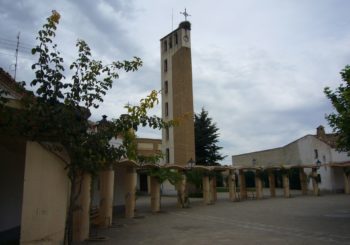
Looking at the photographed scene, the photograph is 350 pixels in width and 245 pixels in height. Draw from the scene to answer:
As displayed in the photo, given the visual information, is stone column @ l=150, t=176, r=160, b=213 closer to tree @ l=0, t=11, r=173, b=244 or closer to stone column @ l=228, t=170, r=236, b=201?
stone column @ l=228, t=170, r=236, b=201

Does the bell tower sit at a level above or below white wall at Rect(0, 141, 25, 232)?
above

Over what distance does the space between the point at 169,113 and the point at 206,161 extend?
7223 mm

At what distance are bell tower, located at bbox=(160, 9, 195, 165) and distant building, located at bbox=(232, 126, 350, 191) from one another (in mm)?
13310

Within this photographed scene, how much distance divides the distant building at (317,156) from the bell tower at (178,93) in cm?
1331

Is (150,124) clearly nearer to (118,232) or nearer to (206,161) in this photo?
(118,232)

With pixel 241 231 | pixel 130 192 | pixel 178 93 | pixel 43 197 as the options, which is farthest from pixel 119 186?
pixel 178 93

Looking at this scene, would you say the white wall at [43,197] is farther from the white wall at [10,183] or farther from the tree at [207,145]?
the tree at [207,145]

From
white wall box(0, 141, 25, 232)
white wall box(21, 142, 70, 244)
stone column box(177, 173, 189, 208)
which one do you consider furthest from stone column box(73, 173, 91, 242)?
stone column box(177, 173, 189, 208)

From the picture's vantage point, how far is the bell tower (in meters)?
42.1

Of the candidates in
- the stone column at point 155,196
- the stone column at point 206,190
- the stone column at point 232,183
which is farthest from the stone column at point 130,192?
the stone column at point 232,183

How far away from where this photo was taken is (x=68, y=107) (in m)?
8.48

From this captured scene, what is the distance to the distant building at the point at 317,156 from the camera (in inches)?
1512

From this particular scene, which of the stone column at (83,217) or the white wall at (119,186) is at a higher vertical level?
the white wall at (119,186)

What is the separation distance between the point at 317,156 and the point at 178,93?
1677 centimetres
